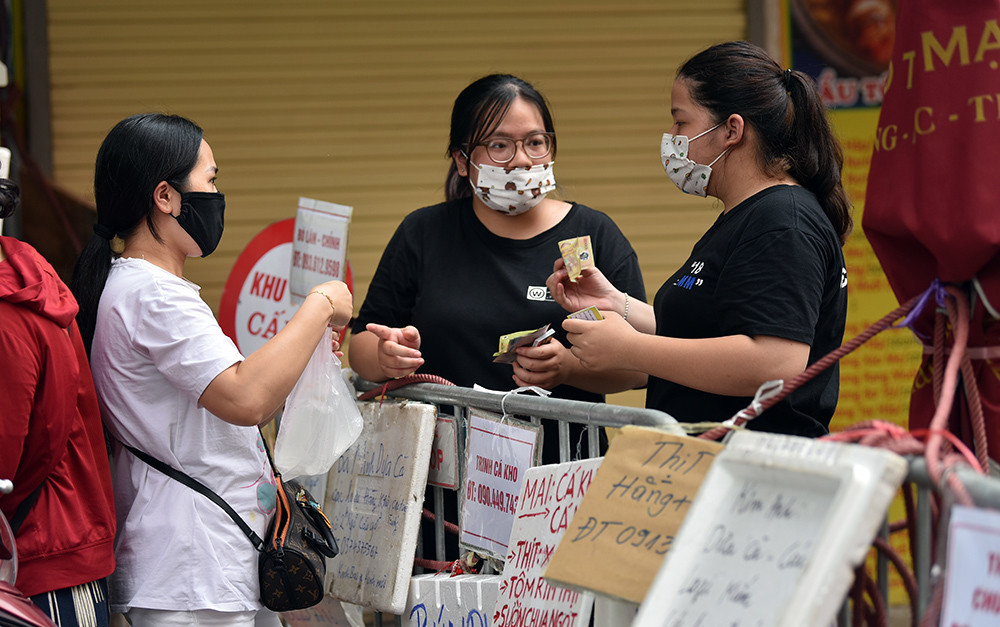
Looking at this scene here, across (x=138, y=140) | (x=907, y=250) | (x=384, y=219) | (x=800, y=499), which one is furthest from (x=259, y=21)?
(x=800, y=499)

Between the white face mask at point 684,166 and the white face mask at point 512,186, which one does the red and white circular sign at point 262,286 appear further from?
the white face mask at point 684,166

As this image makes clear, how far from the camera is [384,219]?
595cm

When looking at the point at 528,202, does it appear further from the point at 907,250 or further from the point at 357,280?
the point at 357,280

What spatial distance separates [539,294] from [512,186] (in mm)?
370

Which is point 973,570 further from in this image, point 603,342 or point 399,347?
point 399,347

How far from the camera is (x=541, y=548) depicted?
2.41 metres

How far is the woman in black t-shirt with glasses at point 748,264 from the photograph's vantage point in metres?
2.34

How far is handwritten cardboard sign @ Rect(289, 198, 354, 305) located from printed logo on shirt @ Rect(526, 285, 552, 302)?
777 mm

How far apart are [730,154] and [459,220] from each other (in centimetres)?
113

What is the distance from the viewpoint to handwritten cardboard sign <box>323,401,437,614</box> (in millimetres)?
3018

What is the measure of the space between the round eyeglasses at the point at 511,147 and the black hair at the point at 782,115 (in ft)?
2.83

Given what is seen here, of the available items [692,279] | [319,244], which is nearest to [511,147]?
[319,244]

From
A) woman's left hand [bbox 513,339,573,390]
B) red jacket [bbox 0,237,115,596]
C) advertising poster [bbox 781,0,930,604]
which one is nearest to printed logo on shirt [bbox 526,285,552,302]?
woman's left hand [bbox 513,339,573,390]

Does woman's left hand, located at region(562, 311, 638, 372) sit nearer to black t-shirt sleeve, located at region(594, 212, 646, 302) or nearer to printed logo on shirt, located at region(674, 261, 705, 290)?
printed logo on shirt, located at region(674, 261, 705, 290)
